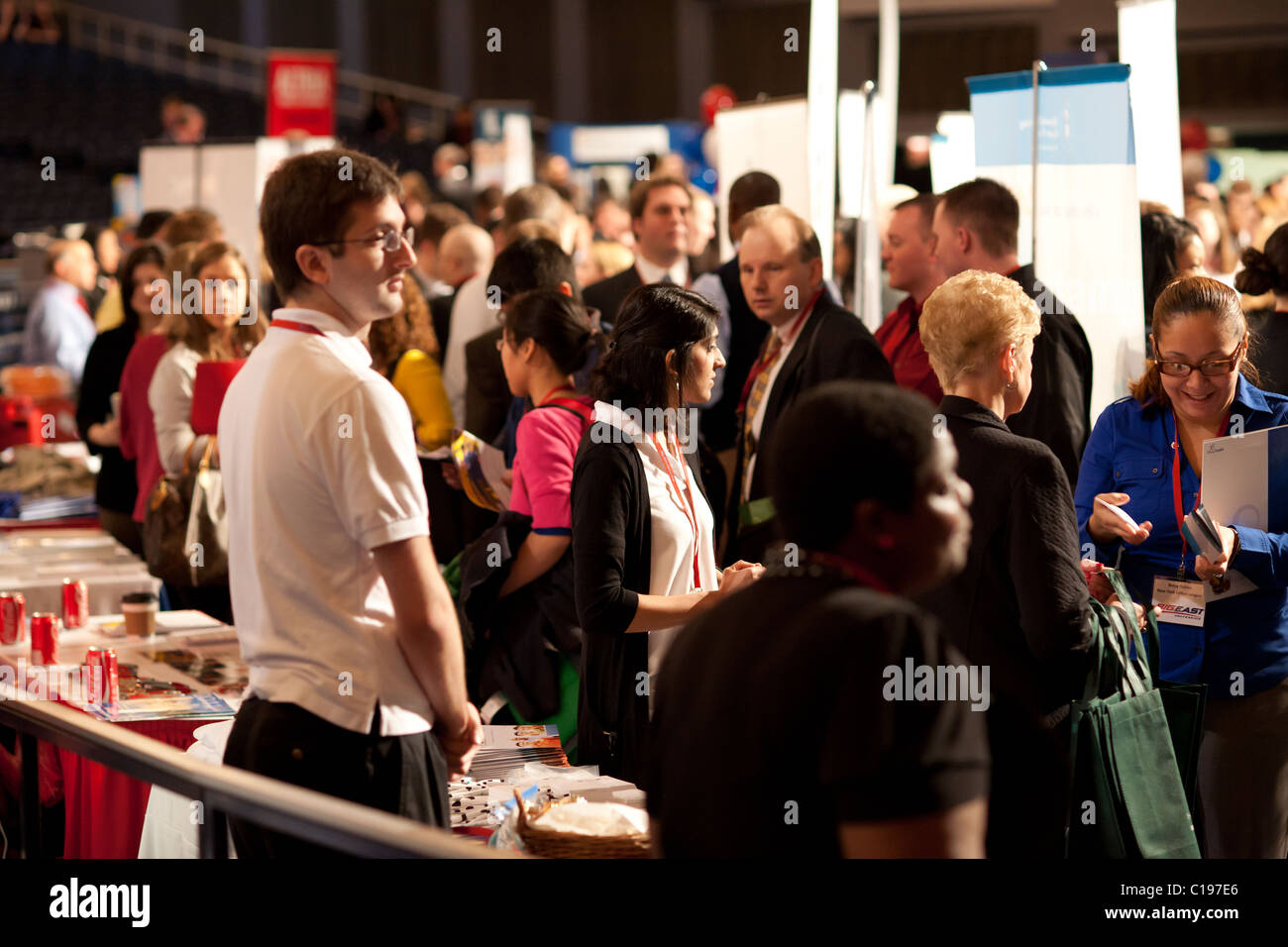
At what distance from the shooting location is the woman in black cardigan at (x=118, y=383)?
16.0ft

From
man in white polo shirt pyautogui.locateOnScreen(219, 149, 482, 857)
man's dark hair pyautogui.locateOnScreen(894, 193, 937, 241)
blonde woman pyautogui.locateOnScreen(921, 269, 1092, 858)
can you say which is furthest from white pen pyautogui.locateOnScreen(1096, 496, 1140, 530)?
man's dark hair pyautogui.locateOnScreen(894, 193, 937, 241)

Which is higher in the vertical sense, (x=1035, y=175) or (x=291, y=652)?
(x=1035, y=175)

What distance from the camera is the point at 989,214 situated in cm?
357

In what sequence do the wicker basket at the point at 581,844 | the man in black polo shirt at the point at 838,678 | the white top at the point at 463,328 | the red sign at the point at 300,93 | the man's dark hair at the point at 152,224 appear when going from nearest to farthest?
the man in black polo shirt at the point at 838,678 → the wicker basket at the point at 581,844 → the white top at the point at 463,328 → the man's dark hair at the point at 152,224 → the red sign at the point at 300,93

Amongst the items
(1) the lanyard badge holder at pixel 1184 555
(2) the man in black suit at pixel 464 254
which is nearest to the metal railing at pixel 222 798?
(1) the lanyard badge holder at pixel 1184 555

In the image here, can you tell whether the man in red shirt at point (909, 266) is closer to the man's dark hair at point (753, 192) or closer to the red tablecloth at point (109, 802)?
the man's dark hair at point (753, 192)

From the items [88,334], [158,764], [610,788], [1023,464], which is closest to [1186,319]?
[1023,464]

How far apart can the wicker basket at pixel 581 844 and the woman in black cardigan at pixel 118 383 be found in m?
3.28

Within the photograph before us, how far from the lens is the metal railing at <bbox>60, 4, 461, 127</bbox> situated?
18891mm

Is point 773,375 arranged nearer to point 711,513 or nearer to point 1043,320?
point 1043,320

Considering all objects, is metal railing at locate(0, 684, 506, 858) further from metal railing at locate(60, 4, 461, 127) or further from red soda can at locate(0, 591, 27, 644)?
metal railing at locate(60, 4, 461, 127)
